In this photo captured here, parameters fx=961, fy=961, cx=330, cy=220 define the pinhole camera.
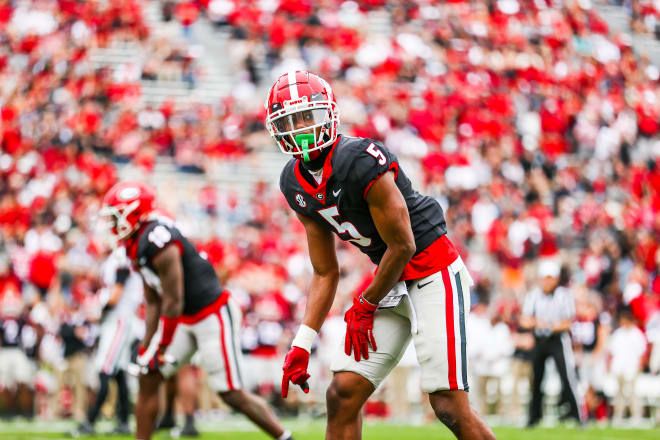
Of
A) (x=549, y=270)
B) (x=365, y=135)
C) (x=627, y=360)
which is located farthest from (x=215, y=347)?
(x=365, y=135)

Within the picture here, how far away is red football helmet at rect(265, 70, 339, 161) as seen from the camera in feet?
13.3

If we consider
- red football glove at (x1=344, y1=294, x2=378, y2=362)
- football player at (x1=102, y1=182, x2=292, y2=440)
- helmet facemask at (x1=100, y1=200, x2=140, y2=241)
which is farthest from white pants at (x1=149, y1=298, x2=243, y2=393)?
red football glove at (x1=344, y1=294, x2=378, y2=362)

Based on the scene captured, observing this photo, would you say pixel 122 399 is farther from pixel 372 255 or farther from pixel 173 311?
pixel 372 255

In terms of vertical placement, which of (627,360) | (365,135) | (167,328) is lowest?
(627,360)

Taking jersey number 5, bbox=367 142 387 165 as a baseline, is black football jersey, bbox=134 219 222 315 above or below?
below

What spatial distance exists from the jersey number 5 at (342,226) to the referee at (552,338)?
6.88m

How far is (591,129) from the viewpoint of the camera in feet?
A: 58.2

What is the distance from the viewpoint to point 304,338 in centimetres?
435

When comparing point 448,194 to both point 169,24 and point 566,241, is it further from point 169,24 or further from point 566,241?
point 169,24

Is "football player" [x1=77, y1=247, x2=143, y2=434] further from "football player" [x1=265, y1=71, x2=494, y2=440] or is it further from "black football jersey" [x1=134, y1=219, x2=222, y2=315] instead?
"football player" [x1=265, y1=71, x2=494, y2=440]

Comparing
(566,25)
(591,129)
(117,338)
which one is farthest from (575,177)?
(117,338)

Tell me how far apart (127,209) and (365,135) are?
11020 millimetres

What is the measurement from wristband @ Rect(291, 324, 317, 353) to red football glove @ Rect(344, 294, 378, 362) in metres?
0.19

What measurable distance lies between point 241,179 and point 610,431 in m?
8.80
